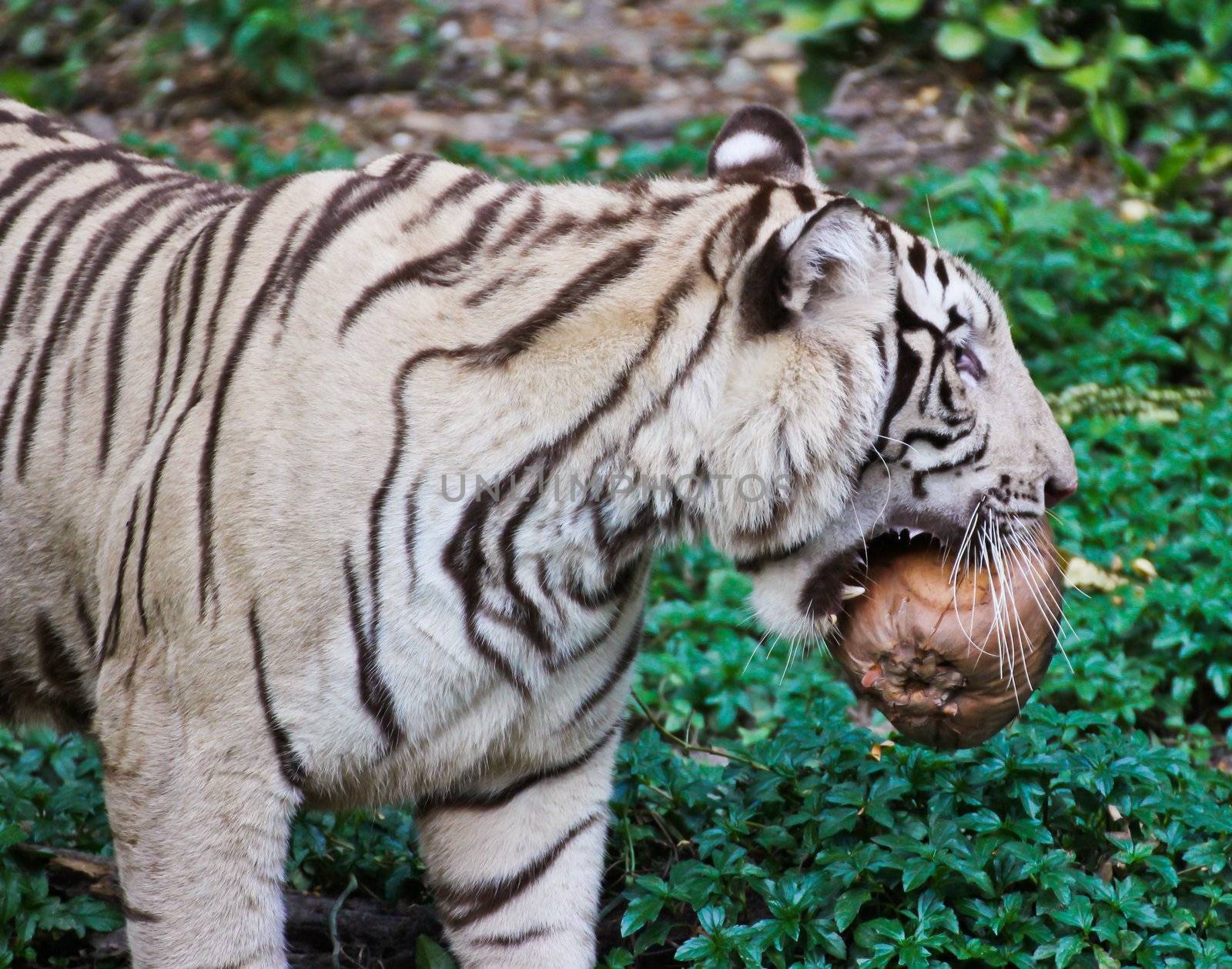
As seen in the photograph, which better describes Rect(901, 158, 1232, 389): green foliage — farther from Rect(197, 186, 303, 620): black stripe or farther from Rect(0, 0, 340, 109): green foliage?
Rect(0, 0, 340, 109): green foliage

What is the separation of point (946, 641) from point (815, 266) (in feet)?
2.46

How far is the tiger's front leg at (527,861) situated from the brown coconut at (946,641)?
0.57 m

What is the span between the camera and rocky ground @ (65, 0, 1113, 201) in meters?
7.05

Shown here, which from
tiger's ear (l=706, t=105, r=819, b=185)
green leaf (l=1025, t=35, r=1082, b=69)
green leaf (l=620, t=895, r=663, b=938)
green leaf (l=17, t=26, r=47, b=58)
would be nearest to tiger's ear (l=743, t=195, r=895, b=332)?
tiger's ear (l=706, t=105, r=819, b=185)

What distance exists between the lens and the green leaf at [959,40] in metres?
7.06

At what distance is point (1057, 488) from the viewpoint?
2.84m

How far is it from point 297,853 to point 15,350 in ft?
4.24

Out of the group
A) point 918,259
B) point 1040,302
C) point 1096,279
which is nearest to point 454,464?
point 918,259

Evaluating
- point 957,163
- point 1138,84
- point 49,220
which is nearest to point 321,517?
point 49,220

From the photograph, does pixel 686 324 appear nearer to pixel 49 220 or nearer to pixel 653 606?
pixel 49 220

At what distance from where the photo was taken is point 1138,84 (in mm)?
6863

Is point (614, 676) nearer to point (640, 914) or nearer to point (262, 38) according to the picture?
point (640, 914)

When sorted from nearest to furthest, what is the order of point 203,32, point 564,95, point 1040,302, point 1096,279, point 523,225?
point 523,225 → point 1040,302 → point 1096,279 → point 203,32 → point 564,95

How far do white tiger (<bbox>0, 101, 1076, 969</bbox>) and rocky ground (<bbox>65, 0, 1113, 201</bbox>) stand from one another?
406 centimetres
